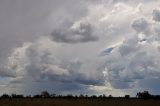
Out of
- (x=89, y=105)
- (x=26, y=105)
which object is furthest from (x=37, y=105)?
(x=89, y=105)

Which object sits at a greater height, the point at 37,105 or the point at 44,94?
the point at 44,94

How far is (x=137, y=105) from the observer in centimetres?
7850

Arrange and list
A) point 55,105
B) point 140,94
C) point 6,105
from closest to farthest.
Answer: point 6,105 → point 55,105 → point 140,94

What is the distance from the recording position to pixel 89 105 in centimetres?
7544

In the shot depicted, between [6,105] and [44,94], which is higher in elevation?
[44,94]

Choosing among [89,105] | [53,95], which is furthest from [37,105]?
[53,95]

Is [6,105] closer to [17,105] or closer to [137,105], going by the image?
[17,105]

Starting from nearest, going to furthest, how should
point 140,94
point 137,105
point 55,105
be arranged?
point 55,105
point 137,105
point 140,94

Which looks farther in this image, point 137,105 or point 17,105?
point 137,105

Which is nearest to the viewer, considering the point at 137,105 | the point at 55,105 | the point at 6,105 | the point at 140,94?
the point at 6,105

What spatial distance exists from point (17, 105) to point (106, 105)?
1688cm

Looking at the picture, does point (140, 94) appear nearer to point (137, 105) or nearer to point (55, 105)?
point (137, 105)

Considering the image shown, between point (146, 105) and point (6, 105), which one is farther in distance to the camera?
point (146, 105)

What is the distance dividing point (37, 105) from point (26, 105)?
2.02 m
